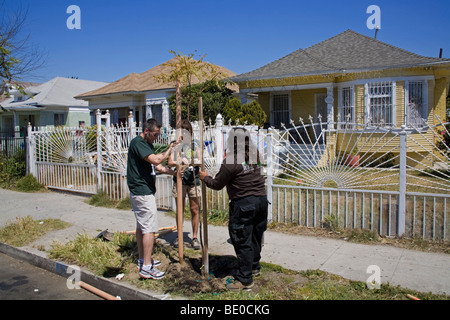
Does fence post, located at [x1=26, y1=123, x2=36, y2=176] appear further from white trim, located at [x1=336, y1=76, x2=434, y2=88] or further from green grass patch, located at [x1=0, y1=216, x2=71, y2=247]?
white trim, located at [x1=336, y1=76, x2=434, y2=88]

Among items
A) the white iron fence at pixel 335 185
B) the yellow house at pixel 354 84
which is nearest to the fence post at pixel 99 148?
the white iron fence at pixel 335 185

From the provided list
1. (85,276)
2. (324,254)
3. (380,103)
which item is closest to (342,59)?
(380,103)

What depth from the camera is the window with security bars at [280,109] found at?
55.5 ft

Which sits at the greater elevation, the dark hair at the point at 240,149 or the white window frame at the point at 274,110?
the white window frame at the point at 274,110

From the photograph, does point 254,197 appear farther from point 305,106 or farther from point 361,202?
point 305,106

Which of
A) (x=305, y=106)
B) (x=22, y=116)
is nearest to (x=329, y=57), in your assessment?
(x=305, y=106)

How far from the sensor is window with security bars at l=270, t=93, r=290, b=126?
1692 centimetres

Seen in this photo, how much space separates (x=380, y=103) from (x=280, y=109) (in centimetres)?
469

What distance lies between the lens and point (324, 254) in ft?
17.8

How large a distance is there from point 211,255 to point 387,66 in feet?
34.8

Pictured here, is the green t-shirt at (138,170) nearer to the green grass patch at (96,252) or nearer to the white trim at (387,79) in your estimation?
the green grass patch at (96,252)

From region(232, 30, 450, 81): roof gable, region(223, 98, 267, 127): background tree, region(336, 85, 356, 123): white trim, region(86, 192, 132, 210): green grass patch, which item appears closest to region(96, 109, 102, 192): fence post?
region(86, 192, 132, 210): green grass patch

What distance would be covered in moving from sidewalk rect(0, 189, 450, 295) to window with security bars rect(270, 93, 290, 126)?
10.2 meters

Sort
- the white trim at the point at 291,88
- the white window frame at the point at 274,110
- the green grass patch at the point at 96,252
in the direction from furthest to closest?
1. the white window frame at the point at 274,110
2. the white trim at the point at 291,88
3. the green grass patch at the point at 96,252
